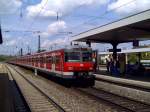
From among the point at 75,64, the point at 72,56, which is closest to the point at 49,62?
the point at 72,56

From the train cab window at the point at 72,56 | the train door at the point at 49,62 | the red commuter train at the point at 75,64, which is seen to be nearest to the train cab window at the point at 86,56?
the red commuter train at the point at 75,64

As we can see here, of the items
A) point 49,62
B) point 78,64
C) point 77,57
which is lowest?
point 78,64

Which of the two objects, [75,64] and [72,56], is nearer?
[75,64]

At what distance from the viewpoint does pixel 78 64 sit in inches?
830

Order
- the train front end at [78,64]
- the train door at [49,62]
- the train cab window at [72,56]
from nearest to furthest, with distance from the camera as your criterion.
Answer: the train front end at [78,64] → the train cab window at [72,56] → the train door at [49,62]

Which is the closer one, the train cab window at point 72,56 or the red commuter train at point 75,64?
the red commuter train at point 75,64

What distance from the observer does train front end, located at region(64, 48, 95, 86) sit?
20875 millimetres

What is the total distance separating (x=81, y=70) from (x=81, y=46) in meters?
1.69

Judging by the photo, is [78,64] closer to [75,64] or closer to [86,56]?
[75,64]

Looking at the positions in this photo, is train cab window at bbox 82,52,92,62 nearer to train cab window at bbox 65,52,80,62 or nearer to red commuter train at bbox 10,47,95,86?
red commuter train at bbox 10,47,95,86

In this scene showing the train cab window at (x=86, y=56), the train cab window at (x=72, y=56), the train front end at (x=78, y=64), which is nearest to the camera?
the train front end at (x=78, y=64)

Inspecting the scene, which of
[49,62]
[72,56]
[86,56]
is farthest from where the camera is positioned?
[49,62]

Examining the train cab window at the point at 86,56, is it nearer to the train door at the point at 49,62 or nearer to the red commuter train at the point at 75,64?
the red commuter train at the point at 75,64

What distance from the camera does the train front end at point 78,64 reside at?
68.5 ft
